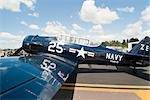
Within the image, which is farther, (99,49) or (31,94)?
(99,49)

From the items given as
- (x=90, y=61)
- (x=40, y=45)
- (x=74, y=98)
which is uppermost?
(x=40, y=45)

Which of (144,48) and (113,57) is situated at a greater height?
(144,48)

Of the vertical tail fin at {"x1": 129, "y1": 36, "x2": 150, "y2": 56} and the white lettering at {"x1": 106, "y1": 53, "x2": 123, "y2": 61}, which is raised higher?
the vertical tail fin at {"x1": 129, "y1": 36, "x2": 150, "y2": 56}

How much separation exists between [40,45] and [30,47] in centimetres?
55

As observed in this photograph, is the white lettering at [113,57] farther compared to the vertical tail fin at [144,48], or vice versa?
the vertical tail fin at [144,48]

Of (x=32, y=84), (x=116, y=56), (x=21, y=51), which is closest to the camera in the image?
(x=32, y=84)

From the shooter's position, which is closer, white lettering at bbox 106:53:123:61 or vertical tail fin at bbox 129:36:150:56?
white lettering at bbox 106:53:123:61

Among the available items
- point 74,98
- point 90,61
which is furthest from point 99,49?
point 74,98

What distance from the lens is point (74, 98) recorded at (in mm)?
6004

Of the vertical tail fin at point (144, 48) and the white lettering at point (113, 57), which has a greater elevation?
the vertical tail fin at point (144, 48)

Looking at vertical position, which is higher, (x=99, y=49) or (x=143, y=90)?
(x=99, y=49)

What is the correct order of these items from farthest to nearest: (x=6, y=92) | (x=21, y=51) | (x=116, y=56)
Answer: (x=21, y=51) < (x=116, y=56) < (x=6, y=92)

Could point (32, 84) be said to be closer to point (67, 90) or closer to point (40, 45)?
point (67, 90)

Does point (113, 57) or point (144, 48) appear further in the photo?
point (144, 48)
